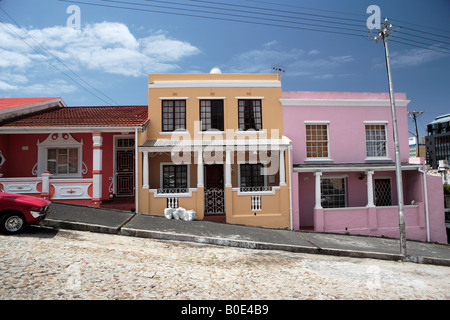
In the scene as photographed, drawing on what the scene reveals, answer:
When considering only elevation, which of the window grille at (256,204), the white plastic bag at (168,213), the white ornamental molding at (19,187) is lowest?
the white plastic bag at (168,213)

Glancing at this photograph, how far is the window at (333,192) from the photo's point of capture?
1396cm

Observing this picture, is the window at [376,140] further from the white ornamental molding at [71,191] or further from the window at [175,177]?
the white ornamental molding at [71,191]

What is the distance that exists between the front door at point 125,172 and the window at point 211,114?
3.78 metres

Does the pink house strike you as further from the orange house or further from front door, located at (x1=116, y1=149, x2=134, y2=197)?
front door, located at (x1=116, y1=149, x2=134, y2=197)

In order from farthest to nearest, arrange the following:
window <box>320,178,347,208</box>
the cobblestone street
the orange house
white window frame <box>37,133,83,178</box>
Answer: window <box>320,178,347,208</box> → the orange house → white window frame <box>37,133,83,178</box> → the cobblestone street

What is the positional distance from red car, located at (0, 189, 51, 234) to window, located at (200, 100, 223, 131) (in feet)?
25.4

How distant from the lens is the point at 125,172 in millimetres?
13547

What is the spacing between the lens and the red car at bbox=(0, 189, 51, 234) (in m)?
7.77

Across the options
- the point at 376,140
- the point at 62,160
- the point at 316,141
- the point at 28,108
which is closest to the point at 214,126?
the point at 316,141

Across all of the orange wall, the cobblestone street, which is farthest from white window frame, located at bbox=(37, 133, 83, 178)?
the cobblestone street

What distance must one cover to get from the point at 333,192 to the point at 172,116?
8.70 m

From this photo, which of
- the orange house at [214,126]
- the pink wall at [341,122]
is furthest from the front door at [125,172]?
the pink wall at [341,122]

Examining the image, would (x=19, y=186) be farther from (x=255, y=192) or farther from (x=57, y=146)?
(x=255, y=192)
